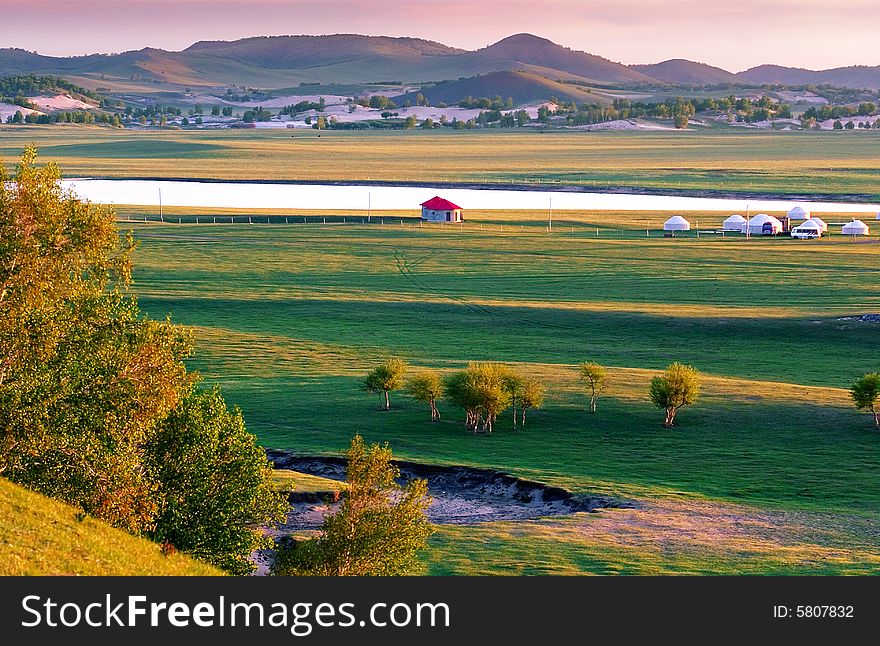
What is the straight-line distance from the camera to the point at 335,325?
7644cm

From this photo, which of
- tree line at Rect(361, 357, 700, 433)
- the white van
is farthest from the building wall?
tree line at Rect(361, 357, 700, 433)

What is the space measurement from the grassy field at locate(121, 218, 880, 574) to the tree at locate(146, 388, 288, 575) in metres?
5.40

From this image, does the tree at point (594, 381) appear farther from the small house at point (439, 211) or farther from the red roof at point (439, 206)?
the red roof at point (439, 206)

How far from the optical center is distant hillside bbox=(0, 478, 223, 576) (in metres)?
21.2

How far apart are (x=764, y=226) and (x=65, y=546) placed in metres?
111

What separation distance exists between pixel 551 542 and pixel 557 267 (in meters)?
67.3

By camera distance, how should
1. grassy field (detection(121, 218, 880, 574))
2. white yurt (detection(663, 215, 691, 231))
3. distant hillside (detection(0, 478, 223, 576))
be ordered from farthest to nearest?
white yurt (detection(663, 215, 691, 231)) < grassy field (detection(121, 218, 880, 574)) < distant hillside (detection(0, 478, 223, 576))

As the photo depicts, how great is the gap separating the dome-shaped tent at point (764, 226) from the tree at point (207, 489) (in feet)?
334

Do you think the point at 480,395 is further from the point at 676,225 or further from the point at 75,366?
the point at 676,225

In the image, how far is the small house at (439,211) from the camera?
435 feet

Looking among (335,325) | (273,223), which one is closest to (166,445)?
(335,325)

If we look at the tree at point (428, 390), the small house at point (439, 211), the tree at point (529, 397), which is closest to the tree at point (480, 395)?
the tree at point (428, 390)

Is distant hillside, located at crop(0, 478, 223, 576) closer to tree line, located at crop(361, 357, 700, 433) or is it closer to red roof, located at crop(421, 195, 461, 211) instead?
tree line, located at crop(361, 357, 700, 433)

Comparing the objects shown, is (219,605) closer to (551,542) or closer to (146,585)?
(146,585)
